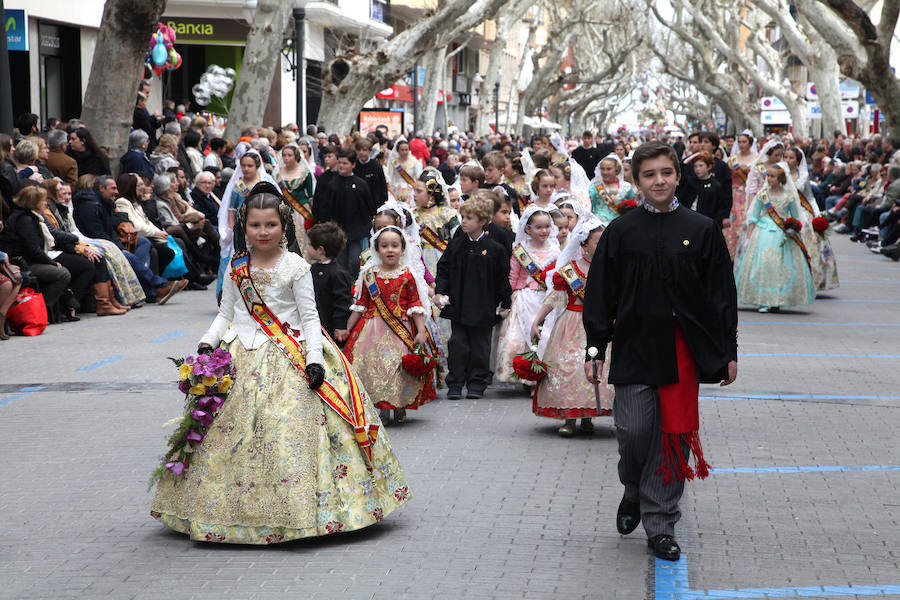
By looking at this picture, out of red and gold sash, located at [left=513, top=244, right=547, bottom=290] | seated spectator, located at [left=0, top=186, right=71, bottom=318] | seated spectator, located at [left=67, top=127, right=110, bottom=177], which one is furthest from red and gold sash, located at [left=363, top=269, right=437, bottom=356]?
seated spectator, located at [left=67, top=127, right=110, bottom=177]

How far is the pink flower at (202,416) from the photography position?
5.62 meters

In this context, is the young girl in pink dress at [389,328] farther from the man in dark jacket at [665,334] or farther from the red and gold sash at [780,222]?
the red and gold sash at [780,222]

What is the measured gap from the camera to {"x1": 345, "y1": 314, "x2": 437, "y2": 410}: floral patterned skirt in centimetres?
861

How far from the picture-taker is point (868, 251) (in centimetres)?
2434

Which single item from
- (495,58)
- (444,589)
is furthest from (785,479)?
(495,58)

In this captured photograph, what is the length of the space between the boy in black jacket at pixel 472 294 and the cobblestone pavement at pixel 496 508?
0.28 meters

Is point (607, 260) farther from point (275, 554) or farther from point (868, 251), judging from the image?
point (868, 251)

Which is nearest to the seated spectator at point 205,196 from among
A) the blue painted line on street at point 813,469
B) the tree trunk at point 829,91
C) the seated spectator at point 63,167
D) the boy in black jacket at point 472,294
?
the seated spectator at point 63,167

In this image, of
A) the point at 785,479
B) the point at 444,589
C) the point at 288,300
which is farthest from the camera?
the point at 785,479

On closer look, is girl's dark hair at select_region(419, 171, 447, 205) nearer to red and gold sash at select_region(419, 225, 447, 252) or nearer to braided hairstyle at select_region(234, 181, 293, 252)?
red and gold sash at select_region(419, 225, 447, 252)

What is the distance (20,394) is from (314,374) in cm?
474

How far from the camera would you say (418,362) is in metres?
8.52

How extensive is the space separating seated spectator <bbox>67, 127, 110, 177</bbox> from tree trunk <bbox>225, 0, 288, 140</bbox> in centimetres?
822

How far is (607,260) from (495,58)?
47.7 metres
